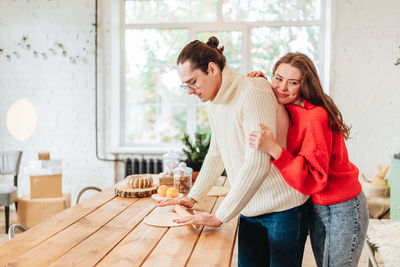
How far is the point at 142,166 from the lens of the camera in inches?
169

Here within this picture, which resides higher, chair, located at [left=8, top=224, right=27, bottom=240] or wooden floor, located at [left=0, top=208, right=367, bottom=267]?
chair, located at [left=8, top=224, right=27, bottom=240]

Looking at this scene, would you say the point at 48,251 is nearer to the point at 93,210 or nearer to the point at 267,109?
the point at 93,210

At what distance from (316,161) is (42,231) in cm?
107

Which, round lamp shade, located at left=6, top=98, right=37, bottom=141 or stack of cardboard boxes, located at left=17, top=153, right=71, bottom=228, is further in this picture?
round lamp shade, located at left=6, top=98, right=37, bottom=141

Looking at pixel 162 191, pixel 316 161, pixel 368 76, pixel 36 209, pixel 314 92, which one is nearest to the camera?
pixel 316 161

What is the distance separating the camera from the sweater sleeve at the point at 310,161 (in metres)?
1.29

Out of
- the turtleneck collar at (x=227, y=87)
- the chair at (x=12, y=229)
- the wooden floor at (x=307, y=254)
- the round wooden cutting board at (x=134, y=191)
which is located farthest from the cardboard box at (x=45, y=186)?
the turtleneck collar at (x=227, y=87)

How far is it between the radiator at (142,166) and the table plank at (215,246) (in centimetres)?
275

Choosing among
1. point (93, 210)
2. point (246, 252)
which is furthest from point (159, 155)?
point (246, 252)

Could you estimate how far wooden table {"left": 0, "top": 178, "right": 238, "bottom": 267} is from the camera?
1.20 metres

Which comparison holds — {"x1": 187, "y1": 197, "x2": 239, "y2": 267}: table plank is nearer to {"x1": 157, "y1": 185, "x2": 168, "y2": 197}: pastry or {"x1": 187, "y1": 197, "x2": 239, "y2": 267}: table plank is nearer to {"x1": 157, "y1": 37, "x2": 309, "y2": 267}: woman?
{"x1": 157, "y1": 37, "x2": 309, "y2": 267}: woman

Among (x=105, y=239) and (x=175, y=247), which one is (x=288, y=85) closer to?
(x=175, y=247)

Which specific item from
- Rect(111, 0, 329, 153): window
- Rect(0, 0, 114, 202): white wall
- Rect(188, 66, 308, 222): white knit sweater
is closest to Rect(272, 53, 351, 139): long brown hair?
Rect(188, 66, 308, 222): white knit sweater

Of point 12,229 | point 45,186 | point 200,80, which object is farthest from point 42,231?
point 45,186
